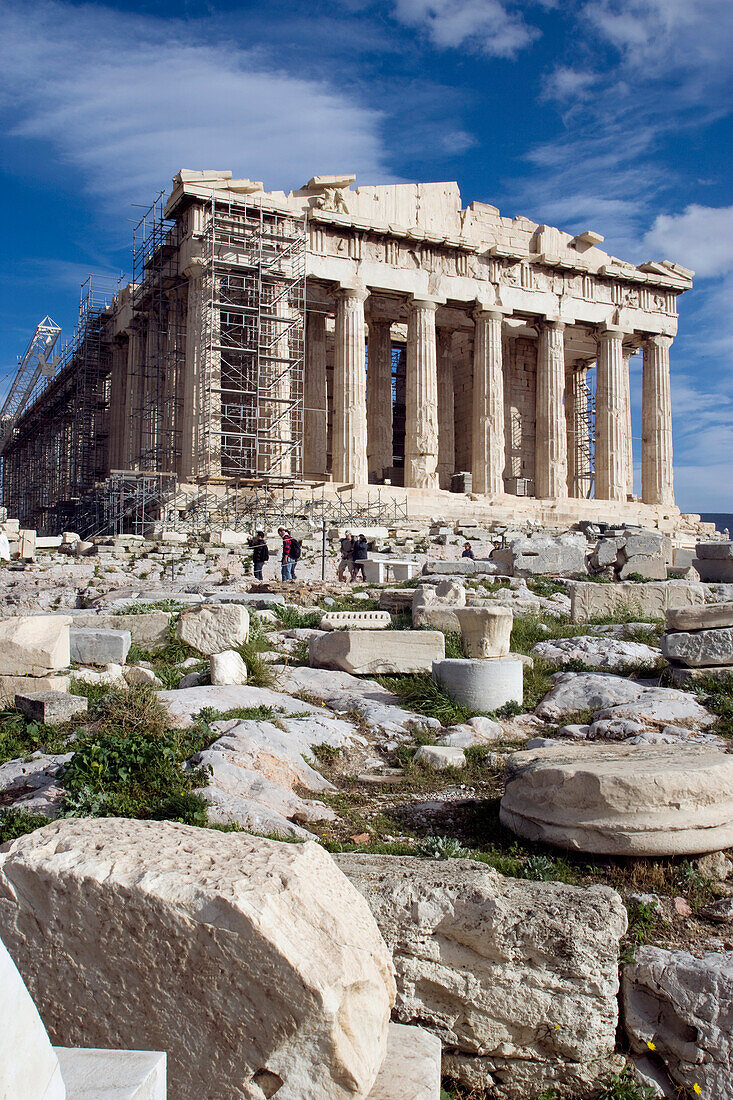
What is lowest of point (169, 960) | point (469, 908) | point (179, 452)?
point (469, 908)

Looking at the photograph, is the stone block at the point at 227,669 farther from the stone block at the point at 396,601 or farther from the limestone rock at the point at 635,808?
the stone block at the point at 396,601

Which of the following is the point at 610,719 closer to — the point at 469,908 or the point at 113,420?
the point at 469,908

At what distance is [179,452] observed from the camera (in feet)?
98.7

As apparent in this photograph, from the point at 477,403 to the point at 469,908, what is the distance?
30268mm

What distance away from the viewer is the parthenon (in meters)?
28.1

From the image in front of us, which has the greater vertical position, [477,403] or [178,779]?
[477,403]

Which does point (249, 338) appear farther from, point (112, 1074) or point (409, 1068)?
point (112, 1074)

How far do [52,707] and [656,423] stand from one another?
33.3m

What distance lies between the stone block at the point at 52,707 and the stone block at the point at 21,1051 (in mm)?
5362

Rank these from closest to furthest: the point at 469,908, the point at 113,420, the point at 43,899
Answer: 1. the point at 43,899
2. the point at 469,908
3. the point at 113,420

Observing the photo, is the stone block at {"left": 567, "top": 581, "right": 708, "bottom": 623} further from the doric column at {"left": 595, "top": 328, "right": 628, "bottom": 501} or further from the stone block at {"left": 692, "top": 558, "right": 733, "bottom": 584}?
the doric column at {"left": 595, "top": 328, "right": 628, "bottom": 501}

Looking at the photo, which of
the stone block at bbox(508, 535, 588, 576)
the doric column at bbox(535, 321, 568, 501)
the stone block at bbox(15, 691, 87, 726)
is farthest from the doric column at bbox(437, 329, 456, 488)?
the stone block at bbox(15, 691, 87, 726)

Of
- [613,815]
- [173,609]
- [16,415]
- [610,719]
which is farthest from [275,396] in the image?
[16,415]

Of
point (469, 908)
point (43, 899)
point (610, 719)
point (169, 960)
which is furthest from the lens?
point (610, 719)
